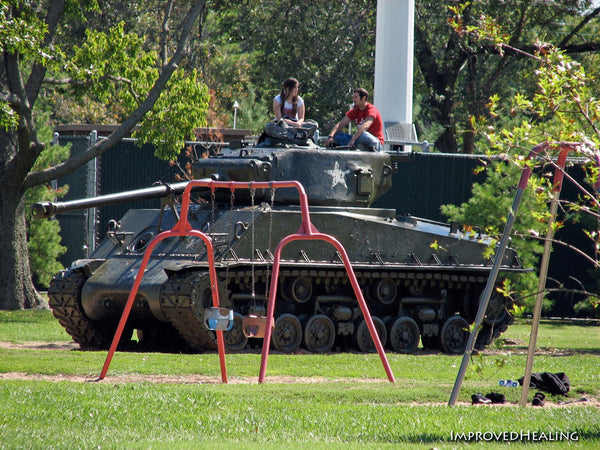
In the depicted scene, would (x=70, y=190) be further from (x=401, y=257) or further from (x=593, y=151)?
(x=593, y=151)

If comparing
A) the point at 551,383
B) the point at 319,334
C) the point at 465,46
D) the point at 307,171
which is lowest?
the point at 319,334

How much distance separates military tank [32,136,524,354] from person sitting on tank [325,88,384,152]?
0.91 feet

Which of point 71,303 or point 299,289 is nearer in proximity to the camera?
point 71,303

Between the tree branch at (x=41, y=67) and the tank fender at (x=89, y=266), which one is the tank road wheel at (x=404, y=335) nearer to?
the tank fender at (x=89, y=266)

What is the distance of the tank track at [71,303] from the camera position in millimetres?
13375

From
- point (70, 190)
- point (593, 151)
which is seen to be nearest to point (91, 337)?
point (593, 151)

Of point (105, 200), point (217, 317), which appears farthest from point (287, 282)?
point (217, 317)

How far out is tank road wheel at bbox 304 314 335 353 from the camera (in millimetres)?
14125

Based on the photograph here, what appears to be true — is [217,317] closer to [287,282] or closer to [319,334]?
[287,282]

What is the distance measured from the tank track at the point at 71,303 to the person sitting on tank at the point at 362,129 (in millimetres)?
4304

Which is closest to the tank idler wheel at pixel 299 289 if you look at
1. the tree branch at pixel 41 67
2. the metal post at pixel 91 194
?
the tree branch at pixel 41 67

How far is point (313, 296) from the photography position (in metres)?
14.5

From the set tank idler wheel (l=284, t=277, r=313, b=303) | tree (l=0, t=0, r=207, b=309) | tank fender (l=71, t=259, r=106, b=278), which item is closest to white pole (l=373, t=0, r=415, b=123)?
tree (l=0, t=0, r=207, b=309)

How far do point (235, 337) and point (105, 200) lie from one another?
2720 mm
